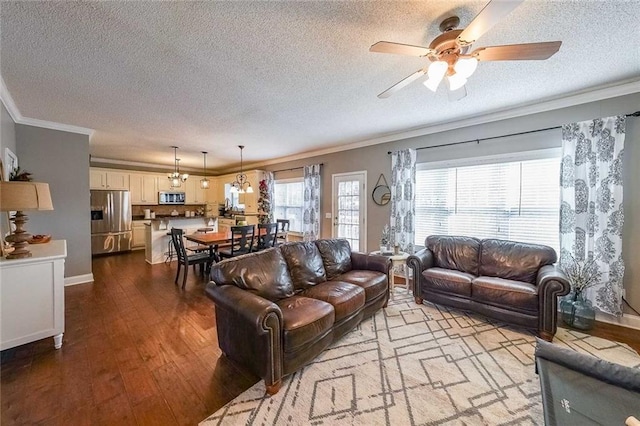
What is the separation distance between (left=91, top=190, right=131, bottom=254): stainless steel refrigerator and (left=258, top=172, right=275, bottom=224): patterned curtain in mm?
3470

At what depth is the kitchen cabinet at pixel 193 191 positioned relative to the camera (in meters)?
8.53

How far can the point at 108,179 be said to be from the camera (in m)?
6.96

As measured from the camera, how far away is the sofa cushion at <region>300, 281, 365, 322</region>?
2398mm

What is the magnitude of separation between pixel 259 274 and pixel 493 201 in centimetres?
345

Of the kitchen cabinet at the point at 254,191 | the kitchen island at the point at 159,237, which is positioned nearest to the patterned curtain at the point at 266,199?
the kitchen cabinet at the point at 254,191

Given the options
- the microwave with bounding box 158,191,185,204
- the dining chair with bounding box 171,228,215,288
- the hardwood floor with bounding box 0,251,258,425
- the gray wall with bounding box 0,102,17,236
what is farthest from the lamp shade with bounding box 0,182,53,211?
the microwave with bounding box 158,191,185,204

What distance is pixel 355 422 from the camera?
1.62 meters

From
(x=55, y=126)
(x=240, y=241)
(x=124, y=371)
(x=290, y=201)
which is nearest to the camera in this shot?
(x=124, y=371)

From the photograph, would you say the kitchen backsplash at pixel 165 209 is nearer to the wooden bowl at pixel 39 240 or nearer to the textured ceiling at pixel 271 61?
the textured ceiling at pixel 271 61

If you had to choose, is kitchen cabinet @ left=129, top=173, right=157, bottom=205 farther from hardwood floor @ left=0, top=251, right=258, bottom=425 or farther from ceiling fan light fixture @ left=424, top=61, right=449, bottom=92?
ceiling fan light fixture @ left=424, top=61, right=449, bottom=92

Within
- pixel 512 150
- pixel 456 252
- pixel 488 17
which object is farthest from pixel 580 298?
pixel 488 17

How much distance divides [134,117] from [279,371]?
391 centimetres

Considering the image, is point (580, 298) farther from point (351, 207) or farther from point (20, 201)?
point (20, 201)

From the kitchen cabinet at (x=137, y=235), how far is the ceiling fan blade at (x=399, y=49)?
7926 mm
